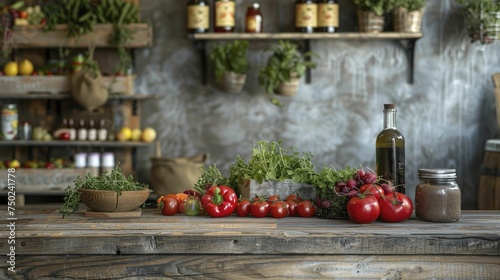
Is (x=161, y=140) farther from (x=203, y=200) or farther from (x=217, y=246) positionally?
(x=217, y=246)

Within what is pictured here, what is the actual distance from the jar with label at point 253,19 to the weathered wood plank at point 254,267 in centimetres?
319

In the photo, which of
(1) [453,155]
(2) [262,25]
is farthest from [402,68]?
(2) [262,25]

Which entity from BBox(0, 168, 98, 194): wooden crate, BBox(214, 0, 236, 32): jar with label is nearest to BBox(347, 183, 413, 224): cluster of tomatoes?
BBox(214, 0, 236, 32): jar with label

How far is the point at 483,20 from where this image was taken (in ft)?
17.0

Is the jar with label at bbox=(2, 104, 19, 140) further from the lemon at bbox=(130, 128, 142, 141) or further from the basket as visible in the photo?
the basket

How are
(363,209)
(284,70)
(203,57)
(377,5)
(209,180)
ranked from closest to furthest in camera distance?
(363,209) < (209,180) < (377,5) < (284,70) < (203,57)

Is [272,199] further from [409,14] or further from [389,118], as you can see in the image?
[409,14]

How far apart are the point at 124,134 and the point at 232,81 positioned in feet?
2.92

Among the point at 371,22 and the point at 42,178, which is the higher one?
the point at 371,22

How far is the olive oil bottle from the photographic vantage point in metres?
2.86

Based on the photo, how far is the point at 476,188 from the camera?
18.2 ft

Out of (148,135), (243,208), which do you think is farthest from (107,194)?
(148,135)

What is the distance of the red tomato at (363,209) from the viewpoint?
2504 mm

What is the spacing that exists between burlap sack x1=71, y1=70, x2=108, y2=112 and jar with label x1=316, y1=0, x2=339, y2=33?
165 centimetres
